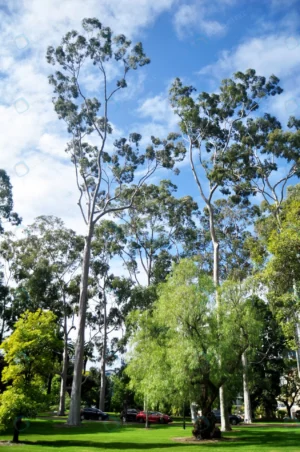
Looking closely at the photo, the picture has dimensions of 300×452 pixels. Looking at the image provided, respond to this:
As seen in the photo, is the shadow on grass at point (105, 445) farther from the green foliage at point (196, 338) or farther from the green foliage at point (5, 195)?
the green foliage at point (5, 195)

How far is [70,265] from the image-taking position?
46094mm

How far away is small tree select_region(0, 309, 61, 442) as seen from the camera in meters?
19.1

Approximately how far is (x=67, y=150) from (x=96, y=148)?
2.58 metres

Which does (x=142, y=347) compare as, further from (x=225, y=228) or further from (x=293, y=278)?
(x=225, y=228)

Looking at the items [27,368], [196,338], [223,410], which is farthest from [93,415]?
[196,338]

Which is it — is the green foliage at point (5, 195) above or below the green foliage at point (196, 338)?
above

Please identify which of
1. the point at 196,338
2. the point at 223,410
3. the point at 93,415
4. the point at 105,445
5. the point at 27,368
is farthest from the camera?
the point at 93,415

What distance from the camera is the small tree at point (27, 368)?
1912cm

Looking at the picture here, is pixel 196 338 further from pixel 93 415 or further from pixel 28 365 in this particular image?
pixel 93 415

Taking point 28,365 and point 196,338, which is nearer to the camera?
point 28,365

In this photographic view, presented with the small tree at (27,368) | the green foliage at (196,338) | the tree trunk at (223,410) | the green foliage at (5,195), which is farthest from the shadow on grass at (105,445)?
the green foliage at (5,195)

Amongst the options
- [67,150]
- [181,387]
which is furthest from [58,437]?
[67,150]

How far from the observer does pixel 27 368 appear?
21.1 m

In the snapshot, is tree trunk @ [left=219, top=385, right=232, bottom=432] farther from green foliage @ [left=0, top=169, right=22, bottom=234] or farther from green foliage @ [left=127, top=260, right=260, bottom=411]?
green foliage @ [left=0, top=169, right=22, bottom=234]
